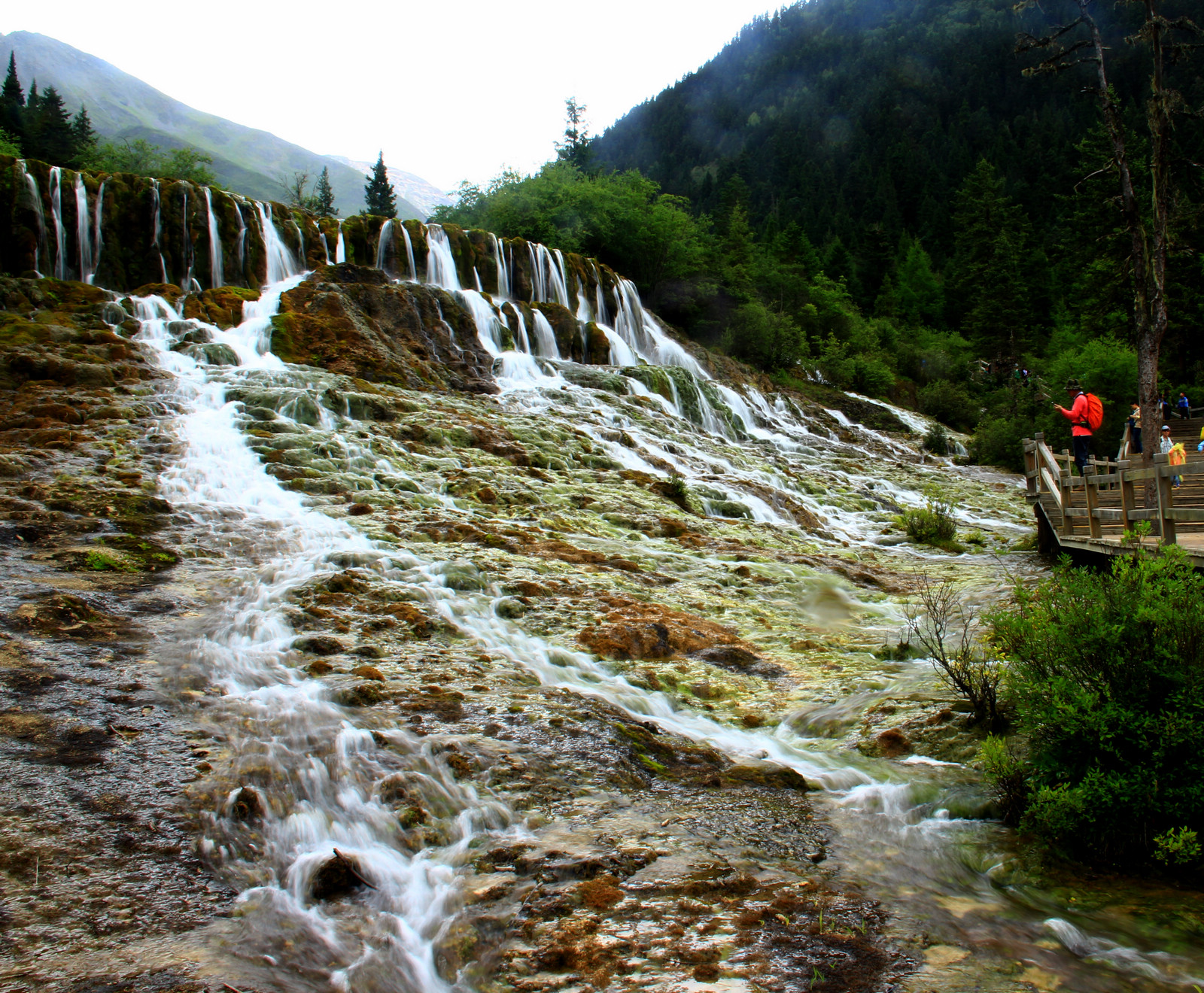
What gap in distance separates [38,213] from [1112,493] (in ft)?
86.2

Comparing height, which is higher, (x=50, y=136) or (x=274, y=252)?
(x=50, y=136)

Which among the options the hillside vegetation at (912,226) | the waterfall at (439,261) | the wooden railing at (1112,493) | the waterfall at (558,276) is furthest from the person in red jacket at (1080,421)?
the waterfall at (558,276)

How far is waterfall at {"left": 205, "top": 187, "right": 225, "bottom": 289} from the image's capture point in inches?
906

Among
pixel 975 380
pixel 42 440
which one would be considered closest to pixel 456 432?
pixel 42 440

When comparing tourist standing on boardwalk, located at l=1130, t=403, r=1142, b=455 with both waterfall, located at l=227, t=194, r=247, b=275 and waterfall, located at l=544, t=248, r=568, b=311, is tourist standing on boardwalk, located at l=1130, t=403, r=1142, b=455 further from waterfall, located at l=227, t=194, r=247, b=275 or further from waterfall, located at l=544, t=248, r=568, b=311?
waterfall, located at l=227, t=194, r=247, b=275

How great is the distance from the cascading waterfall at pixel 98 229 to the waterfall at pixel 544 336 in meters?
12.9

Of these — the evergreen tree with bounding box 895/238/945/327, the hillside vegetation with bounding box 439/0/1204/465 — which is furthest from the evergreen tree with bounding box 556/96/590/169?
the evergreen tree with bounding box 895/238/945/327

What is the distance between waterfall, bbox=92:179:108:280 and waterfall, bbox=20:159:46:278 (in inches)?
46.0

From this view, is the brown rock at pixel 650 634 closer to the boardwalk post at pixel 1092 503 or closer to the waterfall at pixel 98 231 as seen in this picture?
the boardwalk post at pixel 1092 503

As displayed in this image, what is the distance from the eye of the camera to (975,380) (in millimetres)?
47375

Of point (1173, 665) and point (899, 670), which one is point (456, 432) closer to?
point (899, 670)

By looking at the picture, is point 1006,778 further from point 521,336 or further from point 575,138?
point 575,138

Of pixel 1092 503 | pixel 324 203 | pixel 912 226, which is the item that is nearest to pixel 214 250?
pixel 1092 503

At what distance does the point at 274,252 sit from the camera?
24484mm
